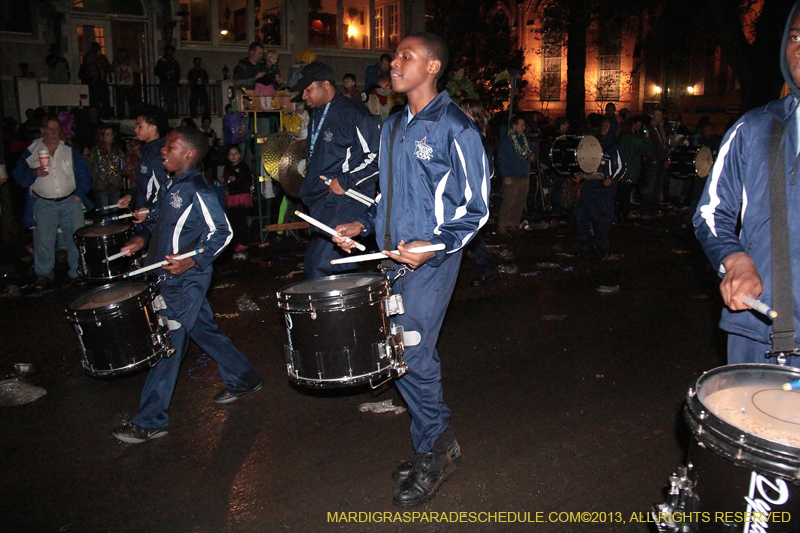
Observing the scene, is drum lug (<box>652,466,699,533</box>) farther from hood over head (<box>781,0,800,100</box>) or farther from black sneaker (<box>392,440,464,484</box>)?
black sneaker (<box>392,440,464,484</box>)

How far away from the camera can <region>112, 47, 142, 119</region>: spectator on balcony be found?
63.7ft

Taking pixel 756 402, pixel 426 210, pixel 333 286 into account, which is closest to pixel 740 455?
pixel 756 402

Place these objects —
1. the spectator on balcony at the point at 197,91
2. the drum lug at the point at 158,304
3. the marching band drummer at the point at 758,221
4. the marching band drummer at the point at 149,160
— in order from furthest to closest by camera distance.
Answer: the spectator on balcony at the point at 197,91, the marching band drummer at the point at 149,160, the drum lug at the point at 158,304, the marching band drummer at the point at 758,221

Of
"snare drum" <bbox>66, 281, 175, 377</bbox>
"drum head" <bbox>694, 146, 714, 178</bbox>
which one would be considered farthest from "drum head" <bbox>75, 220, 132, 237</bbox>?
"drum head" <bbox>694, 146, 714, 178</bbox>

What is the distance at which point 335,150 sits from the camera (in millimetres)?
5801

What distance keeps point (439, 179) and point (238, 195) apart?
26.3 ft

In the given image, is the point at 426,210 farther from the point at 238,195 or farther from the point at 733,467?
the point at 238,195

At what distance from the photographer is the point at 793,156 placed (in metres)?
2.59

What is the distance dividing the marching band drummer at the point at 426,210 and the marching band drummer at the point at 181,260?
4.98 ft

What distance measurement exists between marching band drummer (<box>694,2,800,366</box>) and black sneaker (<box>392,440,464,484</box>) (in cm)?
172

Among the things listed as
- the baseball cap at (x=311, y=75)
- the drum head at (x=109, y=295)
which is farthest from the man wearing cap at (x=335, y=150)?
the drum head at (x=109, y=295)

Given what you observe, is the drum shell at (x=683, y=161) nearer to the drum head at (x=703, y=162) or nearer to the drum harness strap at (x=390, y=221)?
the drum head at (x=703, y=162)

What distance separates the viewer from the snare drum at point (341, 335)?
3430 mm

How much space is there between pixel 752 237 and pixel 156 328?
3.51m
